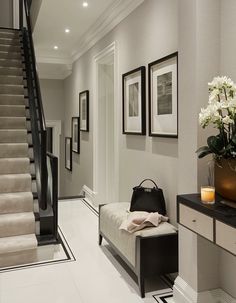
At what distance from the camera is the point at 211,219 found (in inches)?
69.8

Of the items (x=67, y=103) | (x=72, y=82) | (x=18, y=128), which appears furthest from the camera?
(x=67, y=103)

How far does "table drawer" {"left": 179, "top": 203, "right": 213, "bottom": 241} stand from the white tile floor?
2.82 ft

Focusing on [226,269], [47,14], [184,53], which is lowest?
[226,269]

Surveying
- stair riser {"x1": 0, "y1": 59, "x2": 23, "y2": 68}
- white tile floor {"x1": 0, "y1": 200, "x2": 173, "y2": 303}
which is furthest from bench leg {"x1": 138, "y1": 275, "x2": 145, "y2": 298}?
stair riser {"x1": 0, "y1": 59, "x2": 23, "y2": 68}

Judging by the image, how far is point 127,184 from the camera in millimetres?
4043

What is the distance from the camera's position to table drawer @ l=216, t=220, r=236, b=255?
1604 millimetres

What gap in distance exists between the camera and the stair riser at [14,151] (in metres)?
4.08

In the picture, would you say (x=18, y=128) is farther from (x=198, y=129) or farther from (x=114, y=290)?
(x=198, y=129)

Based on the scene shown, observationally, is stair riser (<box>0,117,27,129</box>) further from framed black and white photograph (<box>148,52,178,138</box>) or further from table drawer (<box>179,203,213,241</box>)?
table drawer (<box>179,203,213,241</box>)

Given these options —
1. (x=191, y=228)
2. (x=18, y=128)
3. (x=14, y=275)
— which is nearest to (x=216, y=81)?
(x=191, y=228)

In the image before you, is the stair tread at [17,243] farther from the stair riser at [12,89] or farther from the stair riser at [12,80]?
the stair riser at [12,80]

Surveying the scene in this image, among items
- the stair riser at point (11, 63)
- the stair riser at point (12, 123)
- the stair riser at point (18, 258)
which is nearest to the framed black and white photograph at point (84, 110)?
the stair riser at point (11, 63)

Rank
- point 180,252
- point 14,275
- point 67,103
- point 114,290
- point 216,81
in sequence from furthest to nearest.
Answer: point 67,103 < point 14,275 < point 114,290 < point 180,252 < point 216,81

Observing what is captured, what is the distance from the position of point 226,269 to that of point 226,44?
1.57 metres
